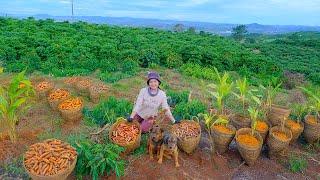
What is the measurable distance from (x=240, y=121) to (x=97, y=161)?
95.3 inches

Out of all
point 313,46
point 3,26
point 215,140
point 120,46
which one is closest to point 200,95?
point 215,140

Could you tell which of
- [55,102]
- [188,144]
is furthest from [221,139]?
[55,102]

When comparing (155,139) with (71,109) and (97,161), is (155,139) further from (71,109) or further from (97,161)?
(71,109)

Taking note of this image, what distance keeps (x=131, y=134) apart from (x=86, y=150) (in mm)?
752

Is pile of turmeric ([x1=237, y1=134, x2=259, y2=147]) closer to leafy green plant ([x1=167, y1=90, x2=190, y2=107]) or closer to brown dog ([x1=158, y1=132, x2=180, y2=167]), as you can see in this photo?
brown dog ([x1=158, y1=132, x2=180, y2=167])

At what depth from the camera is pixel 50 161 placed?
391 cm

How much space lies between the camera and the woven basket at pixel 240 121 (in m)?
5.46

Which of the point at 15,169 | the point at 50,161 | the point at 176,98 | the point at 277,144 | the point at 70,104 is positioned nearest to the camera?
the point at 50,161

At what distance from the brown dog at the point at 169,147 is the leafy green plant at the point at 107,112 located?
142 cm

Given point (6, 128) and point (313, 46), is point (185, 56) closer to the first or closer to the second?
point (6, 128)

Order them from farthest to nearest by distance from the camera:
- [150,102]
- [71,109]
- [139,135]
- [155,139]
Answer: [71,109] → [150,102] → [139,135] → [155,139]

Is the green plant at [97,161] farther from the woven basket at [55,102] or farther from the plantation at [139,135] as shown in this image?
the woven basket at [55,102]

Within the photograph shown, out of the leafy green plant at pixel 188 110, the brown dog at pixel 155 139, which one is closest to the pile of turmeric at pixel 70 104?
the leafy green plant at pixel 188 110

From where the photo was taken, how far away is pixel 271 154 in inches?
208
